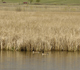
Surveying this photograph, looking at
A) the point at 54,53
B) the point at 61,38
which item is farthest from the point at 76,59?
the point at 61,38

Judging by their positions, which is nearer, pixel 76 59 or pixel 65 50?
pixel 76 59

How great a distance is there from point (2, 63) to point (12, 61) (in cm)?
57

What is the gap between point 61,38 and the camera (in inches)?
544

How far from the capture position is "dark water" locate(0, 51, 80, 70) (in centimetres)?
1011

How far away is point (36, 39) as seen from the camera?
44.4 ft

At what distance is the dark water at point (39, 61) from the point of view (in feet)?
33.2

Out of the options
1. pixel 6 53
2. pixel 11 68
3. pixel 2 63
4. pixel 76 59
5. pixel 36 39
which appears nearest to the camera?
pixel 11 68

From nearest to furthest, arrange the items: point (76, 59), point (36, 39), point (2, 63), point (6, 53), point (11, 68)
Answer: point (11, 68), point (2, 63), point (76, 59), point (6, 53), point (36, 39)

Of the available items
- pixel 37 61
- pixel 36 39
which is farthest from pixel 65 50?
pixel 37 61

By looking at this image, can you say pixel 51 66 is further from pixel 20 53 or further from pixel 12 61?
pixel 20 53

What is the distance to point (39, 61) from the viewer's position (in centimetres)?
1121

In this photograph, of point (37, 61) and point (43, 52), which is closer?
point (37, 61)

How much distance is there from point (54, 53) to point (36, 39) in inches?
49.8

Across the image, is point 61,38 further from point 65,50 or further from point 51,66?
point 51,66
